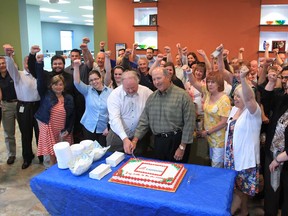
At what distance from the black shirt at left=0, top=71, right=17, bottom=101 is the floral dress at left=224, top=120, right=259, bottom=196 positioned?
2821 millimetres

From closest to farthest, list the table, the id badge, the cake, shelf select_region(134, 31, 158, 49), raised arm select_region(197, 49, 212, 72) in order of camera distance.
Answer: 1. the table
2. the cake
3. raised arm select_region(197, 49, 212, 72)
4. the id badge
5. shelf select_region(134, 31, 158, 49)

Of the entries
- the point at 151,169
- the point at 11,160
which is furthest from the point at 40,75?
the point at 151,169

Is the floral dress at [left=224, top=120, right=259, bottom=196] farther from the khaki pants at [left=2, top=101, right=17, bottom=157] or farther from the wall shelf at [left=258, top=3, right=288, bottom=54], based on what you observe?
the wall shelf at [left=258, top=3, right=288, bottom=54]

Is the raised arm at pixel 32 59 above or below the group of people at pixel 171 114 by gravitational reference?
above

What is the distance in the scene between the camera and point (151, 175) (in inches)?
76.9

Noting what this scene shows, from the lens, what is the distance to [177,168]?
6.78ft

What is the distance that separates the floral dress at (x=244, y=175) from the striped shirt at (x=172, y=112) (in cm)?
32

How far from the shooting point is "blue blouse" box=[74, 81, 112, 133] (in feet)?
9.97

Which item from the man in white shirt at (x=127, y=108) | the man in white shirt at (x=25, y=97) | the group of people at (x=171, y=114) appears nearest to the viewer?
the group of people at (x=171, y=114)

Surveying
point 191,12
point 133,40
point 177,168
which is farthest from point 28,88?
point 191,12

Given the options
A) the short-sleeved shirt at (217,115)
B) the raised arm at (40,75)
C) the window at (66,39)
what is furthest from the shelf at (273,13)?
the window at (66,39)

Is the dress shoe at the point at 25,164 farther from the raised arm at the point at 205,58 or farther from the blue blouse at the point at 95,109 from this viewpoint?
the raised arm at the point at 205,58

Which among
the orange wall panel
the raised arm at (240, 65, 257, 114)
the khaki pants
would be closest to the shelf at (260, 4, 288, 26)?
the orange wall panel

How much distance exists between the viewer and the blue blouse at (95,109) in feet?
9.97
